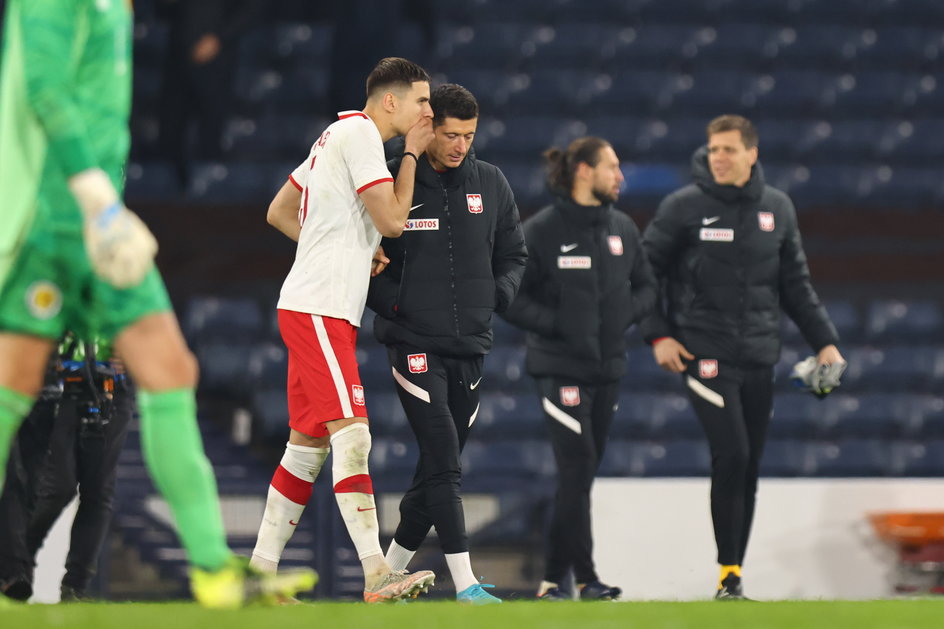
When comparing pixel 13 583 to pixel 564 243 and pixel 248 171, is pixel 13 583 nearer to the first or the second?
pixel 564 243

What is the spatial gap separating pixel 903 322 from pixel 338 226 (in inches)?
324

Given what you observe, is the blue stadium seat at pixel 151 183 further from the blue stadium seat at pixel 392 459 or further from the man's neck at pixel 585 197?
the man's neck at pixel 585 197

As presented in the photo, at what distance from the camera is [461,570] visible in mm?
5293

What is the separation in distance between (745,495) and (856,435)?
194 inches

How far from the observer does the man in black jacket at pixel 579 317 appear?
22.4ft

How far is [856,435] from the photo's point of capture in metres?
11.4

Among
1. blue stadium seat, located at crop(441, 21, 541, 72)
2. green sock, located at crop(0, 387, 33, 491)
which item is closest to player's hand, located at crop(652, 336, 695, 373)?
green sock, located at crop(0, 387, 33, 491)

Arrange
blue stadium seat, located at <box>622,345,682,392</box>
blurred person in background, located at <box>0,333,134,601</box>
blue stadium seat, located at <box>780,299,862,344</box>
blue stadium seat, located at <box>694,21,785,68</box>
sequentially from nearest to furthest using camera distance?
blurred person in background, located at <box>0,333,134,601</box>
blue stadium seat, located at <box>622,345,682,392</box>
blue stadium seat, located at <box>780,299,862,344</box>
blue stadium seat, located at <box>694,21,785,68</box>

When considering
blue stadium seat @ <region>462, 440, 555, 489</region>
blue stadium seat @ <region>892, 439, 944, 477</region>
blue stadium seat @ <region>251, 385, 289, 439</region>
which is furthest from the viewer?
blue stadium seat @ <region>892, 439, 944, 477</region>


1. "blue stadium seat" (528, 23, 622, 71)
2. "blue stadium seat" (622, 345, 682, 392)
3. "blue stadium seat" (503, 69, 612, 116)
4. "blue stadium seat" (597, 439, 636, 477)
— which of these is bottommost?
"blue stadium seat" (597, 439, 636, 477)

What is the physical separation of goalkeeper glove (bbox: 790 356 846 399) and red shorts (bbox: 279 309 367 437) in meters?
2.73

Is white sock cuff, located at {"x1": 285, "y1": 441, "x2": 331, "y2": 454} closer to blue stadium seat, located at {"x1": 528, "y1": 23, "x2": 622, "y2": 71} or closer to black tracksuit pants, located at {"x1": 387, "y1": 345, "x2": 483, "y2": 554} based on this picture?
black tracksuit pants, located at {"x1": 387, "y1": 345, "x2": 483, "y2": 554}

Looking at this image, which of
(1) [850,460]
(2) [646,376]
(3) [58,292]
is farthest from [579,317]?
(1) [850,460]

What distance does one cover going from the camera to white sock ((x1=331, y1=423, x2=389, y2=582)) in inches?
202
